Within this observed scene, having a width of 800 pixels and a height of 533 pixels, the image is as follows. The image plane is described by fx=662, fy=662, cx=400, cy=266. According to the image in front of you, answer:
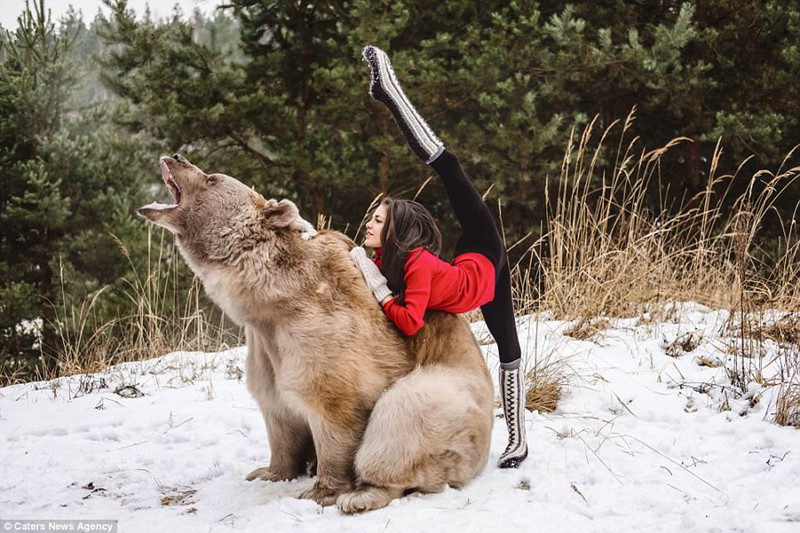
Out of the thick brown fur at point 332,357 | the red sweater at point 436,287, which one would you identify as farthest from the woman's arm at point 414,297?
the thick brown fur at point 332,357

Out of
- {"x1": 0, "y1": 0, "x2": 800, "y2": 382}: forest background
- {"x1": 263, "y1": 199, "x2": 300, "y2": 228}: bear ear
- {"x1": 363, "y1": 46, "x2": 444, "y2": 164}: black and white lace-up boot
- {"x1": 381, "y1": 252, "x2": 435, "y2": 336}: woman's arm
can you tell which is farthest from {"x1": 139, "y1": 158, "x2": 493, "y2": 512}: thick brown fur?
{"x1": 0, "y1": 0, "x2": 800, "y2": 382}: forest background

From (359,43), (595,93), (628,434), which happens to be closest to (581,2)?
(595,93)

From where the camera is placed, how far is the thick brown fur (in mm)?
2682

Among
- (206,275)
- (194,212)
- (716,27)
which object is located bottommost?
(206,275)

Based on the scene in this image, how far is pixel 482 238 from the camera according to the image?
3.06m

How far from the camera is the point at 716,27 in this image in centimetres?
948

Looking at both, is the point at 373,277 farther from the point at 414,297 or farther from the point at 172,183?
the point at 172,183

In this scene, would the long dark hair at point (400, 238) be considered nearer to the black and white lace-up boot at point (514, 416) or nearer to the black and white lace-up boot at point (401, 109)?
the black and white lace-up boot at point (401, 109)

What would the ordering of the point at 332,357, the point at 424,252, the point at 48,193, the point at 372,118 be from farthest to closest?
the point at 48,193 → the point at 372,118 → the point at 424,252 → the point at 332,357

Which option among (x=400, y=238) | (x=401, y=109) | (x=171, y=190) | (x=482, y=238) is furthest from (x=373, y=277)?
(x=171, y=190)

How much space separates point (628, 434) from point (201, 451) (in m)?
2.24

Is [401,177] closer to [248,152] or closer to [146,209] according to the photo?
[248,152]

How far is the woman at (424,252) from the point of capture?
281 cm

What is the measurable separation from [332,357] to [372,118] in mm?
8411
